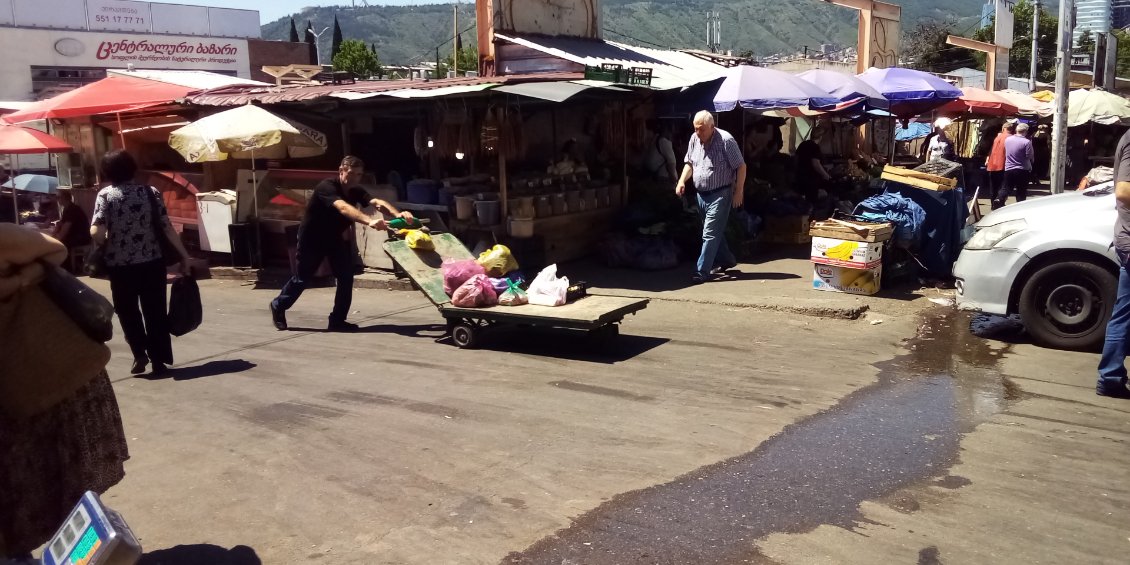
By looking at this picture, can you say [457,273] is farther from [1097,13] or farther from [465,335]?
[1097,13]

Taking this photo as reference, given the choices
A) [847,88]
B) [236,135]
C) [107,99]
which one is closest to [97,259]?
[236,135]

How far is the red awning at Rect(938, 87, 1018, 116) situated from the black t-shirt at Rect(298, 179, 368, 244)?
1572 centimetres

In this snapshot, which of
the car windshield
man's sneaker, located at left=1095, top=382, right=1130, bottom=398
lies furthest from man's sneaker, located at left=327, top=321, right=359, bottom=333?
the car windshield

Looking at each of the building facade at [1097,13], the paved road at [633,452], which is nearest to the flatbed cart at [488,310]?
the paved road at [633,452]

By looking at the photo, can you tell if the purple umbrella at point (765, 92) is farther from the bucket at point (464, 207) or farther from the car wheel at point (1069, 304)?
the car wheel at point (1069, 304)

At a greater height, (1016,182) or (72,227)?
(1016,182)

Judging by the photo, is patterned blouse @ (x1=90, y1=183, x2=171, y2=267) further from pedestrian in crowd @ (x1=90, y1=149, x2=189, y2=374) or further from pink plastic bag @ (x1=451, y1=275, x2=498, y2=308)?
pink plastic bag @ (x1=451, y1=275, x2=498, y2=308)

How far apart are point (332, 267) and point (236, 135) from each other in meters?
3.70

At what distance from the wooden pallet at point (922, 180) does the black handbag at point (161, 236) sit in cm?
760

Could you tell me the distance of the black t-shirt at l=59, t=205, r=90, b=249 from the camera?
39.2 ft

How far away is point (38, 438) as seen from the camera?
3422 millimetres

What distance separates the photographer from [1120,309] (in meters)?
5.95

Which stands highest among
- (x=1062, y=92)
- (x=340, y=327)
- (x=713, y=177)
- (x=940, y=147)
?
(x=1062, y=92)

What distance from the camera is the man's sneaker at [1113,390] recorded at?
239 inches
